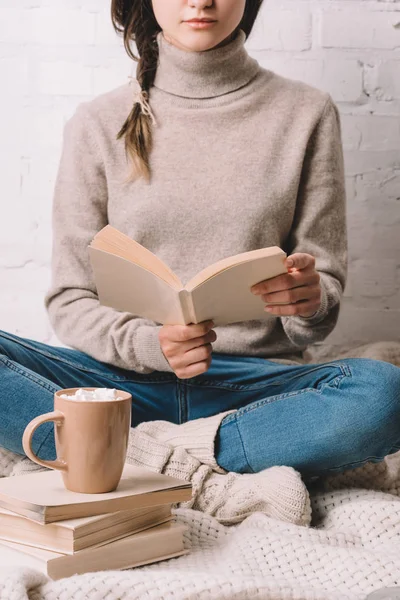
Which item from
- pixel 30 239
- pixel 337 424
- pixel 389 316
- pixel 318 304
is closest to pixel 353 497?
pixel 337 424

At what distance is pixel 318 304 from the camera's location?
146 centimetres

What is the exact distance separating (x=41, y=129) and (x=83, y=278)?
23.9 inches

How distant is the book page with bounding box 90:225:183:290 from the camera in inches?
46.1

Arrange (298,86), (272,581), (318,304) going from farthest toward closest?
(298,86) → (318,304) → (272,581)

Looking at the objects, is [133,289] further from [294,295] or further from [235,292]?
[294,295]

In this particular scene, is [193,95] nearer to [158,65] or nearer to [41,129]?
[158,65]

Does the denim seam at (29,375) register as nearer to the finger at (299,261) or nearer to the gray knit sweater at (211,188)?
the gray knit sweater at (211,188)

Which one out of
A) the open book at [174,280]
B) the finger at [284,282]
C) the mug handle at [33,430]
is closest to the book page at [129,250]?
the open book at [174,280]

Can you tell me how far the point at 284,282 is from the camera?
49.9 inches

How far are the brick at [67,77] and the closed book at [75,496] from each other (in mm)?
1212

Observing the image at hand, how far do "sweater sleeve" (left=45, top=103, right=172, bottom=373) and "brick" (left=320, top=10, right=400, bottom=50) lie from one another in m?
0.65

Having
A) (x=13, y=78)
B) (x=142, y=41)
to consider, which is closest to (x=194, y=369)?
(x=142, y=41)

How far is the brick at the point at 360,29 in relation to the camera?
2008mm

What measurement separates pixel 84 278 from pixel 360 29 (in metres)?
0.94
